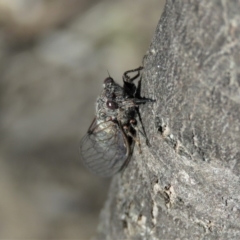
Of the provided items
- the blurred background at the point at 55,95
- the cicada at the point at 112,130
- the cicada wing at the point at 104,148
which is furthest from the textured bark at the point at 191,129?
the blurred background at the point at 55,95

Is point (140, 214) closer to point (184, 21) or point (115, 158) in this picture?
point (115, 158)

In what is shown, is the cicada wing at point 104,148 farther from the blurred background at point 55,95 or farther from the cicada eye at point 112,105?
the blurred background at point 55,95

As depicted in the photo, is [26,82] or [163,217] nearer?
[163,217]

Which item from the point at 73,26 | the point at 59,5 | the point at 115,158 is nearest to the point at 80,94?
the point at 73,26

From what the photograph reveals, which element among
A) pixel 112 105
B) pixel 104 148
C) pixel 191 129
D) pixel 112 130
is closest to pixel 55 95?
pixel 104 148

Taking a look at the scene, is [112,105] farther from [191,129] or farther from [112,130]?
[191,129]

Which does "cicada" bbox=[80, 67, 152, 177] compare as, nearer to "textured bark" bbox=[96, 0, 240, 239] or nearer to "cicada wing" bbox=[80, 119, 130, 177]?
"cicada wing" bbox=[80, 119, 130, 177]
